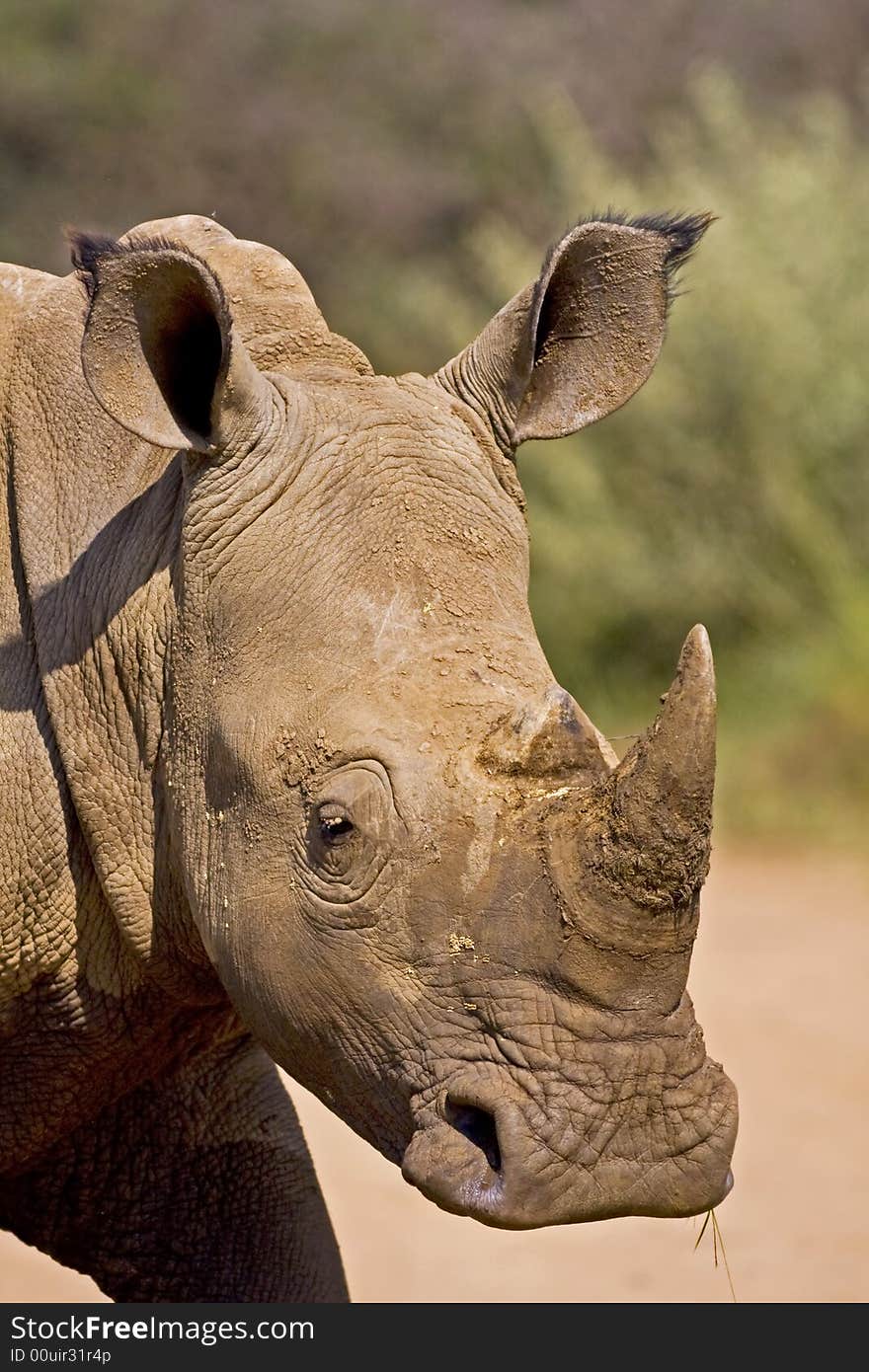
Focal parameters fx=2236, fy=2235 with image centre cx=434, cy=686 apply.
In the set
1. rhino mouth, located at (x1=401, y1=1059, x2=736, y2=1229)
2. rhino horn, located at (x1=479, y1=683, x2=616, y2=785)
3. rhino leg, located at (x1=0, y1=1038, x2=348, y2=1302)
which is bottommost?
rhino mouth, located at (x1=401, y1=1059, x2=736, y2=1229)

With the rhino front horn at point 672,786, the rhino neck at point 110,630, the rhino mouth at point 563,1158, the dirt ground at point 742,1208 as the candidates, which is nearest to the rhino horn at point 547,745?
the rhino front horn at point 672,786

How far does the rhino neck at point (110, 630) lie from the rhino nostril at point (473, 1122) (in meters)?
0.81

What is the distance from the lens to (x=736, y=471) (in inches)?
666

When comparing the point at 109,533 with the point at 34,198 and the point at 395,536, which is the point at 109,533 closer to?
the point at 395,536

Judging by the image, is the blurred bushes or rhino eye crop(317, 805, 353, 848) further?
the blurred bushes

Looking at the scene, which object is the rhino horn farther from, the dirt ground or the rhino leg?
the dirt ground

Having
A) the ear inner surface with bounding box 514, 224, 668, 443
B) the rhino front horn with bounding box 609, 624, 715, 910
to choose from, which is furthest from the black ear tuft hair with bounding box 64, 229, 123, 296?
the rhino front horn with bounding box 609, 624, 715, 910

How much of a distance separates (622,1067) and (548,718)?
0.62 m

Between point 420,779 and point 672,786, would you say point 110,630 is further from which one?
point 672,786

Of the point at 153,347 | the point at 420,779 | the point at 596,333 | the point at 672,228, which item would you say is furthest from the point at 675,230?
the point at 420,779

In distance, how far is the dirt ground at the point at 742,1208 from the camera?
766 centimetres

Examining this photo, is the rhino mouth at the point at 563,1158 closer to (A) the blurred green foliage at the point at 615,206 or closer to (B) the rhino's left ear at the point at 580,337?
(B) the rhino's left ear at the point at 580,337

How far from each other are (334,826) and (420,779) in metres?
0.19

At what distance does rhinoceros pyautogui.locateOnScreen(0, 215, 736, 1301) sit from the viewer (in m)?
3.76
